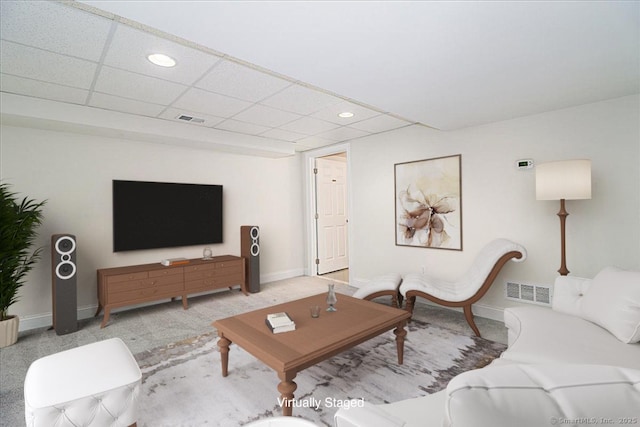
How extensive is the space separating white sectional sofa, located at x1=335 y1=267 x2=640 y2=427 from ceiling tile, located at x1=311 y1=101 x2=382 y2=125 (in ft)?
8.39

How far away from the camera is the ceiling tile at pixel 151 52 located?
1984 mm

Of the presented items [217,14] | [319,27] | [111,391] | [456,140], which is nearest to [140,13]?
[217,14]

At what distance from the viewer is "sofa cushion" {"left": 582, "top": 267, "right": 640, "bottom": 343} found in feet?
5.60

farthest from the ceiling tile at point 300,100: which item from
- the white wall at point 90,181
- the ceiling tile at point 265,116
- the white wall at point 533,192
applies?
the white wall at point 90,181

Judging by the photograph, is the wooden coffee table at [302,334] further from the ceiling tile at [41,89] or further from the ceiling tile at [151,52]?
the ceiling tile at [41,89]

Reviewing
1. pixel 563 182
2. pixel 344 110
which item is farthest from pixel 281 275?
pixel 563 182

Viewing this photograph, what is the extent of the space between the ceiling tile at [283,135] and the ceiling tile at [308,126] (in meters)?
0.15

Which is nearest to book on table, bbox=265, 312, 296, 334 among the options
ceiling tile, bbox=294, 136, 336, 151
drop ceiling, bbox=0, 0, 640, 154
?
drop ceiling, bbox=0, 0, 640, 154

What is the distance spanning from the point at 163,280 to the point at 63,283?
0.99m

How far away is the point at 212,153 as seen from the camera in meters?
4.77

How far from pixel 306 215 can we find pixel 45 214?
12.7 ft

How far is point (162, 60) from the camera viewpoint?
7.45 ft

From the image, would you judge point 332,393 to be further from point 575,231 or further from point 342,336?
point 575,231

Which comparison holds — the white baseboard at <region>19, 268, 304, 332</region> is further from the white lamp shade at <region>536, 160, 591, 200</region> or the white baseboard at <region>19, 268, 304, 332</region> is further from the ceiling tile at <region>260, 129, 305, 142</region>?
the white lamp shade at <region>536, 160, 591, 200</region>
